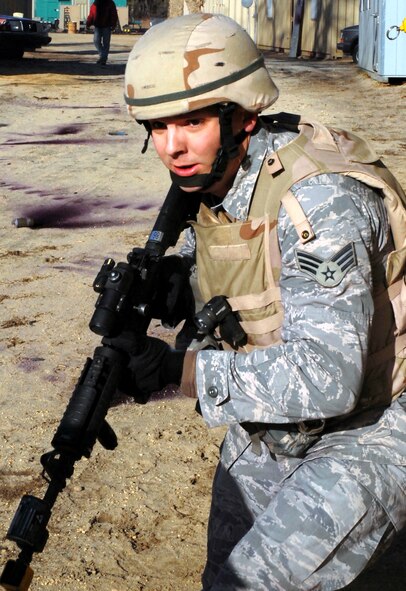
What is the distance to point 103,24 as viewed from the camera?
22453mm

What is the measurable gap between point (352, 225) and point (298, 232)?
0.12 meters

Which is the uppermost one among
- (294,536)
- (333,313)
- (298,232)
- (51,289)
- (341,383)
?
(298,232)

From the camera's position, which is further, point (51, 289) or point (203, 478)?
point (51, 289)

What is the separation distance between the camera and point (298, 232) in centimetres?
234

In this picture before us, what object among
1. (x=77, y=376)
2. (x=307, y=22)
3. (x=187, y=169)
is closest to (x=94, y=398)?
(x=187, y=169)

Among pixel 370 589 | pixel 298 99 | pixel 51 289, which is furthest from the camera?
pixel 298 99

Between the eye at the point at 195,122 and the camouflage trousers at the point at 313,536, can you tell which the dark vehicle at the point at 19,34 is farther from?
the camouflage trousers at the point at 313,536

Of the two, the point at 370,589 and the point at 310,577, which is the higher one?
the point at 310,577

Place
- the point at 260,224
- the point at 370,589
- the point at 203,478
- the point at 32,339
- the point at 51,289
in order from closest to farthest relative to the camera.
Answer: the point at 260,224
the point at 370,589
the point at 203,478
the point at 32,339
the point at 51,289

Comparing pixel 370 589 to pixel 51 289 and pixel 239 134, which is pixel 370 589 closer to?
pixel 239 134

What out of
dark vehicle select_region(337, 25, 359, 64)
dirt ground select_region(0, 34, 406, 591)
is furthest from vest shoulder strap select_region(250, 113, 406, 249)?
dark vehicle select_region(337, 25, 359, 64)

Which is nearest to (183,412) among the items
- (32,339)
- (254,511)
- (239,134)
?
(32,339)

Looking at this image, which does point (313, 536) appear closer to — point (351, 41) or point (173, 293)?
point (173, 293)

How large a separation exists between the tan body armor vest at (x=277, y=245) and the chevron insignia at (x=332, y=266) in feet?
0.32
